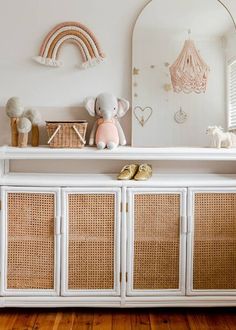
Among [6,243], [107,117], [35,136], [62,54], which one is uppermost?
[62,54]

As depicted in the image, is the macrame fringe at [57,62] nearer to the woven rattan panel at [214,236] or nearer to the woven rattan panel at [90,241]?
the woven rattan panel at [90,241]

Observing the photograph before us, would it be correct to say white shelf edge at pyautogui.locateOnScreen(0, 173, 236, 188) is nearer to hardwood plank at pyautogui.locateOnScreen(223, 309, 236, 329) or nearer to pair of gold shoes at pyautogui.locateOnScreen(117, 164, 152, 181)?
pair of gold shoes at pyautogui.locateOnScreen(117, 164, 152, 181)

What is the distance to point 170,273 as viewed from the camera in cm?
255

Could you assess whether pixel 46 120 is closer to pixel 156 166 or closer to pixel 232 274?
pixel 156 166

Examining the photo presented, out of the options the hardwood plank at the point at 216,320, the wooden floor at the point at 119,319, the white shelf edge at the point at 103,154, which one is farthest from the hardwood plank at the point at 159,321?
the white shelf edge at the point at 103,154

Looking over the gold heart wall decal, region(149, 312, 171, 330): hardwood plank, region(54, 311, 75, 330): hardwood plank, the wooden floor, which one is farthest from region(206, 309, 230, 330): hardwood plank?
the gold heart wall decal

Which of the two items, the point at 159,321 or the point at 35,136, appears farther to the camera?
the point at 35,136

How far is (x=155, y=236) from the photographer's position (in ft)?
8.31

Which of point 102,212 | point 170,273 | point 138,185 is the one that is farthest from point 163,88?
point 170,273

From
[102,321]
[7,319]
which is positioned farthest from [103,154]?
[7,319]

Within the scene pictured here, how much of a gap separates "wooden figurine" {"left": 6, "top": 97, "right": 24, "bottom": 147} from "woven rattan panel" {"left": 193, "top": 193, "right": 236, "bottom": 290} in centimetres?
111

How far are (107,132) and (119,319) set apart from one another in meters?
1.06

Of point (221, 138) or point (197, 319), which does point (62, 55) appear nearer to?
point (221, 138)

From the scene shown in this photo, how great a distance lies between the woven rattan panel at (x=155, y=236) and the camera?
2525mm
